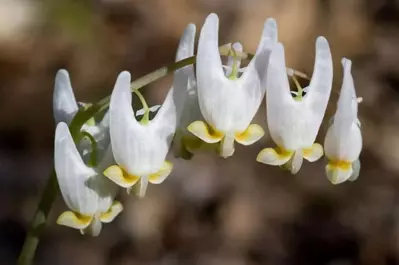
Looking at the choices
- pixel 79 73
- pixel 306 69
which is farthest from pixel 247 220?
pixel 79 73

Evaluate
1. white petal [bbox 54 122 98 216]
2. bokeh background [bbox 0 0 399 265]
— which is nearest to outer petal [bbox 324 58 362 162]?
white petal [bbox 54 122 98 216]

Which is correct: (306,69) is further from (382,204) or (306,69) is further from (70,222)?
(70,222)

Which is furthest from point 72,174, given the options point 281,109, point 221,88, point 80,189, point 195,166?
point 195,166

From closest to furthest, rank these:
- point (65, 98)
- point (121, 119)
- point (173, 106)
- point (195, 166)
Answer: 1. point (121, 119)
2. point (173, 106)
3. point (65, 98)
4. point (195, 166)

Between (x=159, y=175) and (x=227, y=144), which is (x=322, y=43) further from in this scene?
(x=159, y=175)

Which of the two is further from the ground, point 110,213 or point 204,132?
point 204,132

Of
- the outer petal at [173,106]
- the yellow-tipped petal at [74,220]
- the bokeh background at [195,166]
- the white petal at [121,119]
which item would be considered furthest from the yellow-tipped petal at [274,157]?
the bokeh background at [195,166]

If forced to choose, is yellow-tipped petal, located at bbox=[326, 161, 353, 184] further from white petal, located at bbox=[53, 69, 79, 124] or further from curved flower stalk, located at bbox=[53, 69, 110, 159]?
white petal, located at bbox=[53, 69, 79, 124]
